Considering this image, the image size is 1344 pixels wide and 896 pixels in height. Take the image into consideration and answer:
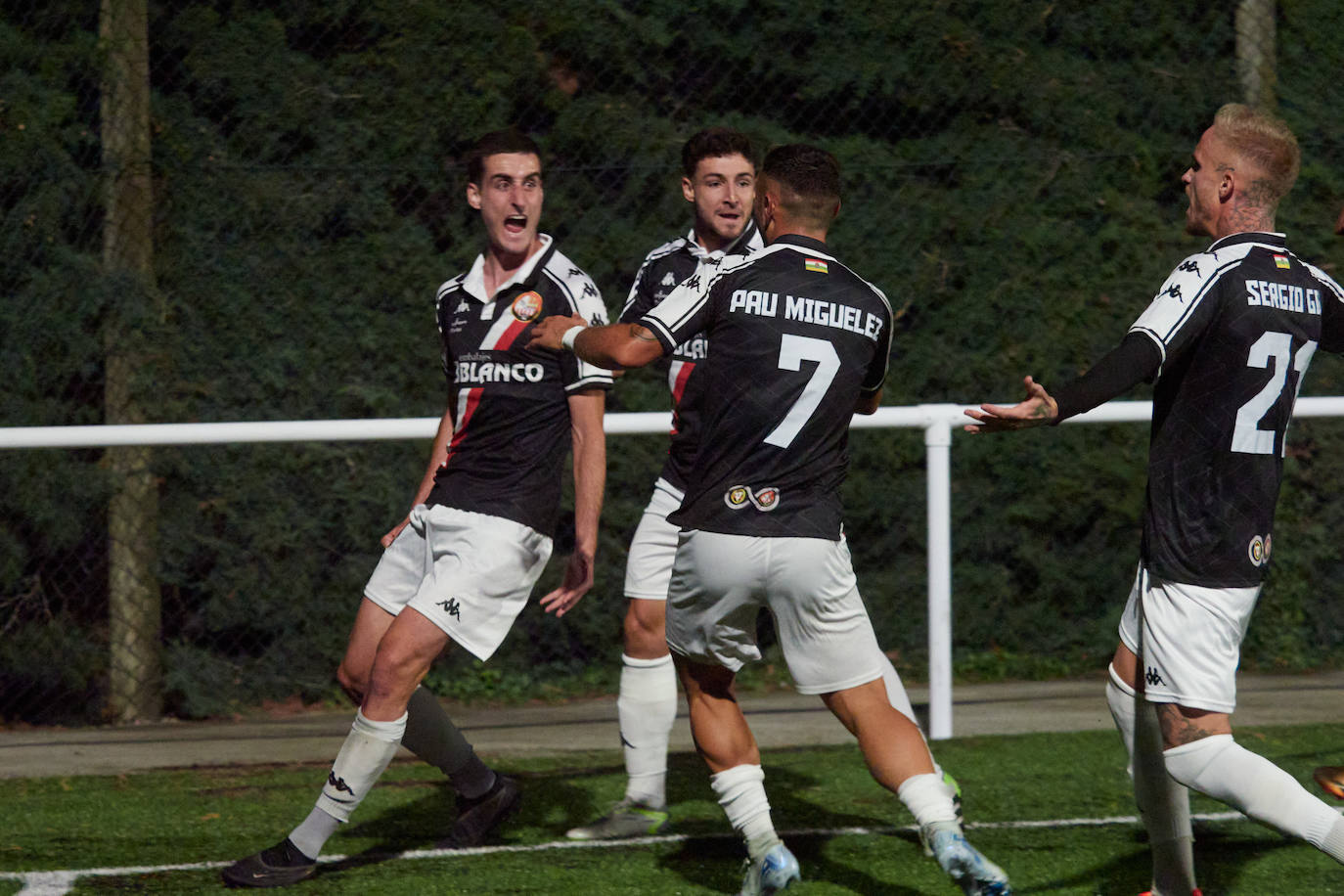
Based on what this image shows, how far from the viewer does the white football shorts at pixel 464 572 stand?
4.20m

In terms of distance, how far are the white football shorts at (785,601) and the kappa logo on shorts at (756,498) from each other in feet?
0.25

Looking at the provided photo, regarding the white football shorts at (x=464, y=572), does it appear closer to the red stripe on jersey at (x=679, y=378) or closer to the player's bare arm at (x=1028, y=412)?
the red stripe on jersey at (x=679, y=378)

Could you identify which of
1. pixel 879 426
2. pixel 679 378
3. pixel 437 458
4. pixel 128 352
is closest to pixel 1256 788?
pixel 679 378

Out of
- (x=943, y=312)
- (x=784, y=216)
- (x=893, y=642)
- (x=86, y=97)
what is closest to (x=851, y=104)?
(x=943, y=312)

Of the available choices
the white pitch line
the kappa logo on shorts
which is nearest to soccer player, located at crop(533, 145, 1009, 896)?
the kappa logo on shorts

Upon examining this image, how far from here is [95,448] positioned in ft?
23.3

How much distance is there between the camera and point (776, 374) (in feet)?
11.7

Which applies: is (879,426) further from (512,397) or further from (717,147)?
(512,397)

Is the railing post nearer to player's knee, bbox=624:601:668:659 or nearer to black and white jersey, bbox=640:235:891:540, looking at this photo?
player's knee, bbox=624:601:668:659

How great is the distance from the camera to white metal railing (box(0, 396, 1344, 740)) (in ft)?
18.1

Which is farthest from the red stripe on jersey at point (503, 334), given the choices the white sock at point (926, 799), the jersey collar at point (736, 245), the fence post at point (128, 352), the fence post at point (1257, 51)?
the fence post at point (1257, 51)

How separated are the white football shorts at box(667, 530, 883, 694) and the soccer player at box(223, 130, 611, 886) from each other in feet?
2.39

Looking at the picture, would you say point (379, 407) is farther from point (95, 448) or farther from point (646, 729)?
point (646, 729)

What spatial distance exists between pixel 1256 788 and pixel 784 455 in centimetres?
131
